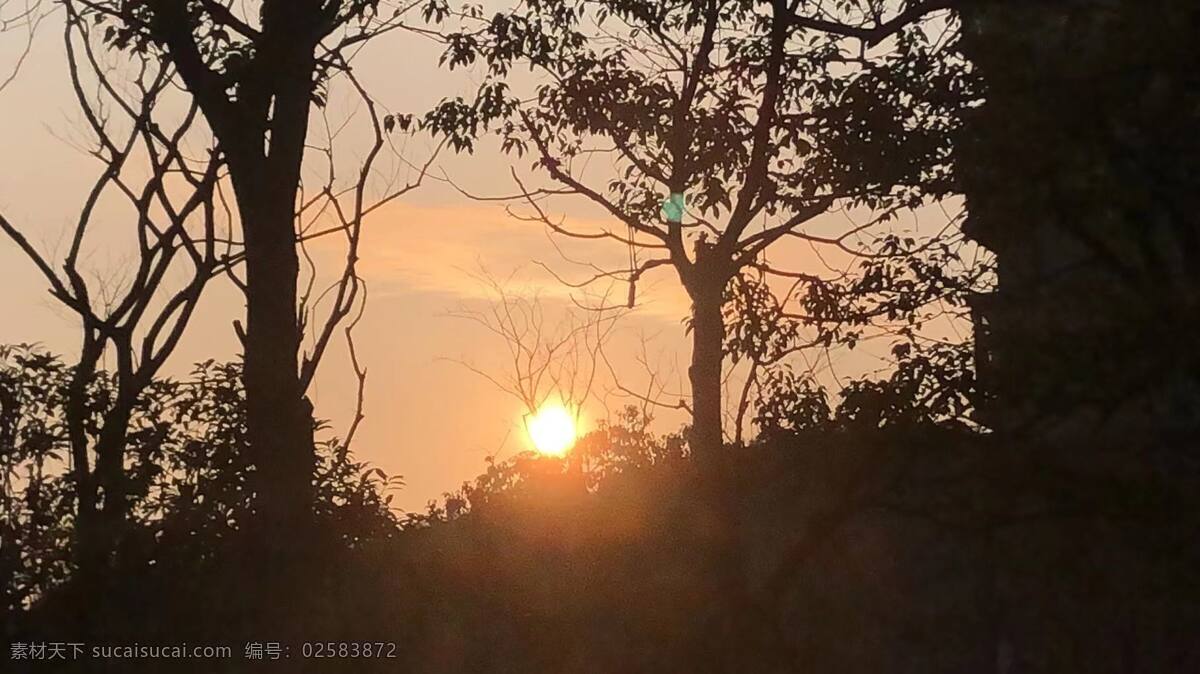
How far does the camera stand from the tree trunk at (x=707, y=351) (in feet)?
57.0

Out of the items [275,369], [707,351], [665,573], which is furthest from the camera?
[707,351]

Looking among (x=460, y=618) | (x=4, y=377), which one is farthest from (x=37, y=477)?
(x=460, y=618)

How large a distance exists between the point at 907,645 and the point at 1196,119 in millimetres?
5043

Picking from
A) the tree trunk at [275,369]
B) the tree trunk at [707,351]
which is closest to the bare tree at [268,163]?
the tree trunk at [275,369]

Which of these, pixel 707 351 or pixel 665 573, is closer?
pixel 665 573

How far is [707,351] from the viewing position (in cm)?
1734

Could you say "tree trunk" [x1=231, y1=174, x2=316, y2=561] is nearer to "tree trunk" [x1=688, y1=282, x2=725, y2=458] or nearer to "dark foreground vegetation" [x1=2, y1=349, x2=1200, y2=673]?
"dark foreground vegetation" [x1=2, y1=349, x2=1200, y2=673]

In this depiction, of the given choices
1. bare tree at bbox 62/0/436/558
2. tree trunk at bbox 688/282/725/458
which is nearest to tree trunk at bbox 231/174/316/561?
bare tree at bbox 62/0/436/558

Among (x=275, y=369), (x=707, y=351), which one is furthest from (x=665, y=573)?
(x=707, y=351)

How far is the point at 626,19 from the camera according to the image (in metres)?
15.2

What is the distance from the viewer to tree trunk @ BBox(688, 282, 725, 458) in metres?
17.4

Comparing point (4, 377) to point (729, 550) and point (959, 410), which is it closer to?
point (729, 550)

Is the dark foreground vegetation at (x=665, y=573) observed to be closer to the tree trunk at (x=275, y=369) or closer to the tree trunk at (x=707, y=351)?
the tree trunk at (x=275, y=369)

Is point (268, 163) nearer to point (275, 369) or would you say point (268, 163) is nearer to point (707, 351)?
point (275, 369)
